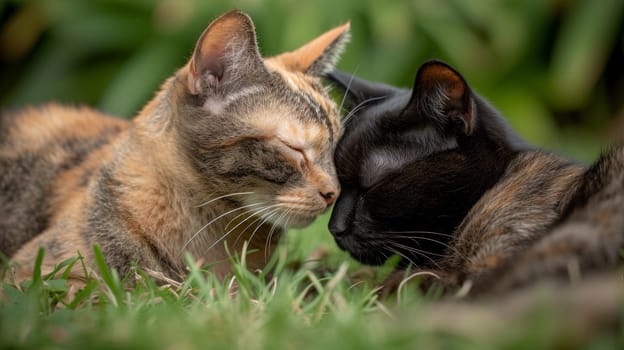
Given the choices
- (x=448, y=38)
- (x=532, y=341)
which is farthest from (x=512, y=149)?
(x=448, y=38)

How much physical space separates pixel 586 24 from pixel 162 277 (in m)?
3.63

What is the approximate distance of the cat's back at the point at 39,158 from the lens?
2.72 metres

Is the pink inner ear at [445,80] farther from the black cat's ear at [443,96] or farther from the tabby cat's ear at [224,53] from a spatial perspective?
the tabby cat's ear at [224,53]

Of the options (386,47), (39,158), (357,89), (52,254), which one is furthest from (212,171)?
(386,47)

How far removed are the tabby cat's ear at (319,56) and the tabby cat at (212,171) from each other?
0.15 m

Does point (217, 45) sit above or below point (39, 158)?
above

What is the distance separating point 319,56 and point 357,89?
19 cm

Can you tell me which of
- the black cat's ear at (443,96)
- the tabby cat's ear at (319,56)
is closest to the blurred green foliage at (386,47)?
the tabby cat's ear at (319,56)

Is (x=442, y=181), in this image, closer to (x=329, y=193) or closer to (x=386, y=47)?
(x=329, y=193)

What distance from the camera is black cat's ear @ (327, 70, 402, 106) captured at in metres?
2.65

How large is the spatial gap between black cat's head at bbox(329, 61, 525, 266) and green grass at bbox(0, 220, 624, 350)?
0.73 ft

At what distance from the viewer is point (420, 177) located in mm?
2328

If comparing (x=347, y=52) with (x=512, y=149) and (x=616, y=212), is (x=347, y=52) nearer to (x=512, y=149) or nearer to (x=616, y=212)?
(x=512, y=149)

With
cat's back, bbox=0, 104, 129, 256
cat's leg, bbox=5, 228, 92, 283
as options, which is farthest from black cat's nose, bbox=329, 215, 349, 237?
cat's back, bbox=0, 104, 129, 256
